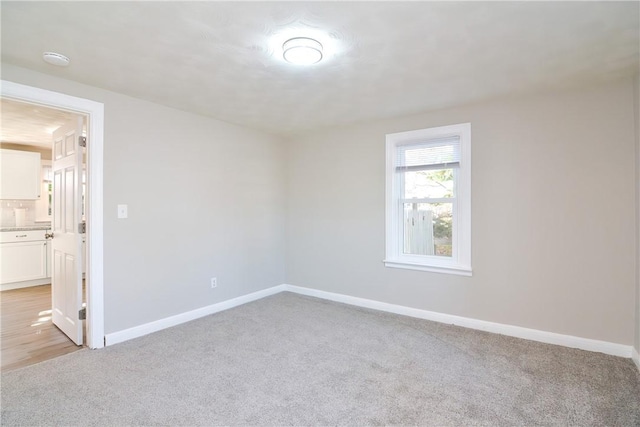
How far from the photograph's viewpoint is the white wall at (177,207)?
9.51 ft

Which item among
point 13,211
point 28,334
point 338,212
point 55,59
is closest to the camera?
point 55,59

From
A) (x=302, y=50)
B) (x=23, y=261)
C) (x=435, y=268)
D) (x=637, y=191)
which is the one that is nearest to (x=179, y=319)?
(x=435, y=268)

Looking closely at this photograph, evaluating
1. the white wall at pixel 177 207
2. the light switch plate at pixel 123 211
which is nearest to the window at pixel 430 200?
the white wall at pixel 177 207

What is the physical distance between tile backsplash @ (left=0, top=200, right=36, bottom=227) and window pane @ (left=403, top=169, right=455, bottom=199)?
648 centimetres

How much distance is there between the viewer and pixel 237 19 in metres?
1.79

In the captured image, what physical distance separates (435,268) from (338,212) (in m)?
1.43

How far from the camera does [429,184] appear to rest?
358 cm

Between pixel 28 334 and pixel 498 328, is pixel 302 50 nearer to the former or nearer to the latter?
pixel 498 328

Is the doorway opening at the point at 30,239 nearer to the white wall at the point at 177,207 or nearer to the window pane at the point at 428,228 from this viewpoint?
the white wall at the point at 177,207

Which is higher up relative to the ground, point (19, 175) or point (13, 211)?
point (19, 175)

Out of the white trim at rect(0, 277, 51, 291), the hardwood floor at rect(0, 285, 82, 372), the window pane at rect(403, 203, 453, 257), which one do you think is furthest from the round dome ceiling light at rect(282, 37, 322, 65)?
the white trim at rect(0, 277, 51, 291)

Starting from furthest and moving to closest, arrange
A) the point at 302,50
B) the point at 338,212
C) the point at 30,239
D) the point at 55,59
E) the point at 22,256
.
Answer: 1. the point at 30,239
2. the point at 22,256
3. the point at 338,212
4. the point at 55,59
5. the point at 302,50

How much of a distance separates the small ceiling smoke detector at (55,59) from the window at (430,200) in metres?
3.05

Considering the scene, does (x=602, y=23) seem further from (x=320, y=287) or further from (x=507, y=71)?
(x=320, y=287)
